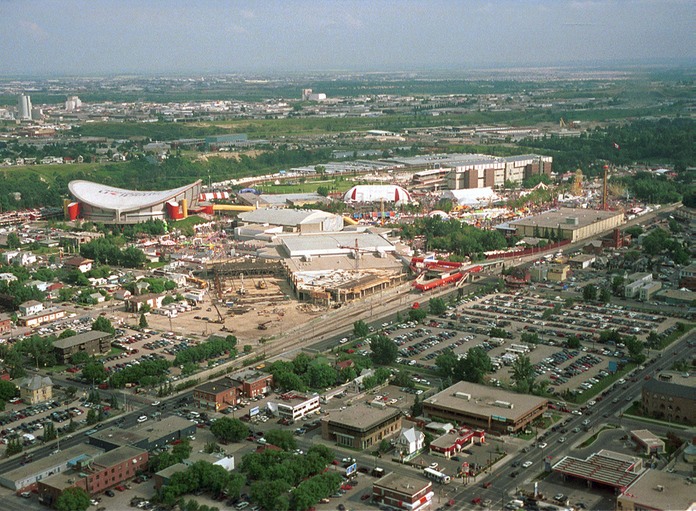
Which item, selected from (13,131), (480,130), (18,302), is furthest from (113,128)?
(18,302)

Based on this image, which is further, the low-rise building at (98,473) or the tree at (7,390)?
the tree at (7,390)

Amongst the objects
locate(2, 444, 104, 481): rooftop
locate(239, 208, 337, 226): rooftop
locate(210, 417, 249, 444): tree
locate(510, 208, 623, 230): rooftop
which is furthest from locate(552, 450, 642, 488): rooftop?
locate(239, 208, 337, 226): rooftop

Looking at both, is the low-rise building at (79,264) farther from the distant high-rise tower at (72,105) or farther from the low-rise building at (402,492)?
the distant high-rise tower at (72,105)

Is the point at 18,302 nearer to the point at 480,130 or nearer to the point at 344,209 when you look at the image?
the point at 344,209

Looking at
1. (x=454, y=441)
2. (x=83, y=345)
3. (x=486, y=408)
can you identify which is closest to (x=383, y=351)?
(x=486, y=408)

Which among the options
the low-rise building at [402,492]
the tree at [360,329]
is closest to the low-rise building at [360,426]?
the low-rise building at [402,492]

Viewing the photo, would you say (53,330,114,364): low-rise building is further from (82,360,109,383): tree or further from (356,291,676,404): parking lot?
(356,291,676,404): parking lot
